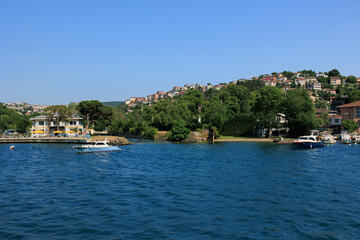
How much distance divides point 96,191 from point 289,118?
2670 inches

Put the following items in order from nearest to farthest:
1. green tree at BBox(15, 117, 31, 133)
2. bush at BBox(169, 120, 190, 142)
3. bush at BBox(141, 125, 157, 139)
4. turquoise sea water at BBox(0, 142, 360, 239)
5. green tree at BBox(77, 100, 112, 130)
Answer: turquoise sea water at BBox(0, 142, 360, 239) → bush at BBox(169, 120, 190, 142) → bush at BBox(141, 125, 157, 139) → green tree at BBox(77, 100, 112, 130) → green tree at BBox(15, 117, 31, 133)

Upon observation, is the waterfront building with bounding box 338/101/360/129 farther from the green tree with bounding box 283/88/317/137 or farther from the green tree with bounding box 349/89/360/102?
the green tree with bounding box 349/89/360/102

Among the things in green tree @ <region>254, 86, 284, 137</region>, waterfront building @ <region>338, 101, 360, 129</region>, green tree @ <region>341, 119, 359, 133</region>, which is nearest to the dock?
green tree @ <region>254, 86, 284, 137</region>

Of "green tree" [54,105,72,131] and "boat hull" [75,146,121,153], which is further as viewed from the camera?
"green tree" [54,105,72,131]

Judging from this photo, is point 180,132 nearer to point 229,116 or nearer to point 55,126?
point 229,116

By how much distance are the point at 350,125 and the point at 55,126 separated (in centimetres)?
9321

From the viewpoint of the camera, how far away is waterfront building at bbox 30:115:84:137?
92250mm

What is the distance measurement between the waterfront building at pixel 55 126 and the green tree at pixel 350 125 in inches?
3237

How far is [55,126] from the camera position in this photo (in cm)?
9788

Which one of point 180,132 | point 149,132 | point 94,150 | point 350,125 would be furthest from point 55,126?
point 350,125

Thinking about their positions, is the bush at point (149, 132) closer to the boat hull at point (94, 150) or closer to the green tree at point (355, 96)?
the boat hull at point (94, 150)

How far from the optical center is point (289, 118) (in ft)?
263

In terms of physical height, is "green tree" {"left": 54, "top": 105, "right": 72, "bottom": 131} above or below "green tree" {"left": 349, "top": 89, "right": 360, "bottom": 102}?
below

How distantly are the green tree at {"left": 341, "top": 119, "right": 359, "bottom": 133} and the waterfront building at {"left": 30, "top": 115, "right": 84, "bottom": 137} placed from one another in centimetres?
8221
